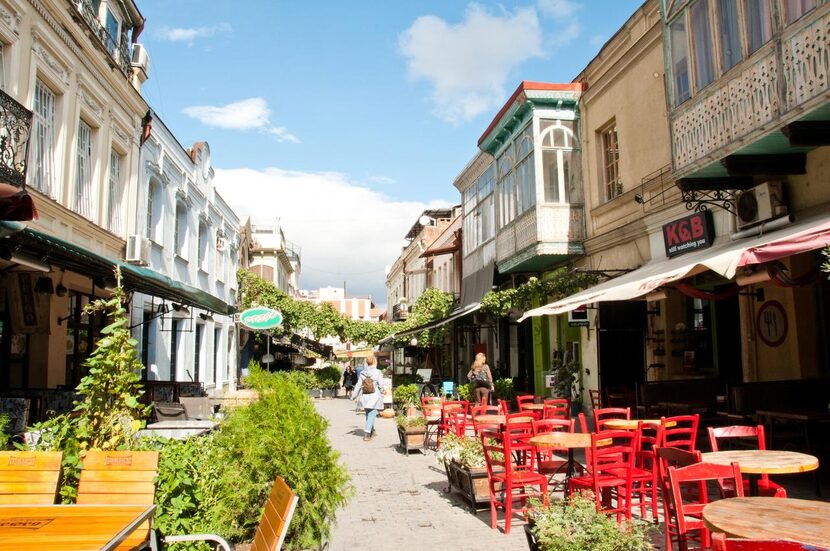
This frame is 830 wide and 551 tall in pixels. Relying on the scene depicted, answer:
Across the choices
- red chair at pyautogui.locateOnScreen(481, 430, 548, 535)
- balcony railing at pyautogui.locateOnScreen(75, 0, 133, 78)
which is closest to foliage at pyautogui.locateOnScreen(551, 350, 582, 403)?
red chair at pyautogui.locateOnScreen(481, 430, 548, 535)

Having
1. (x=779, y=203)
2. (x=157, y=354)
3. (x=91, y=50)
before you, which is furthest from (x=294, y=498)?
(x=157, y=354)

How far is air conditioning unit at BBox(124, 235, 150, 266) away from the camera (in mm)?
13773

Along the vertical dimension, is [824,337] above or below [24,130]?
below

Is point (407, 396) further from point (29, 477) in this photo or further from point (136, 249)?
point (29, 477)

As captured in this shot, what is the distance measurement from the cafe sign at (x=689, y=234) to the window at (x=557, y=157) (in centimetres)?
378

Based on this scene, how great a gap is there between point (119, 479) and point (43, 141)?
8.36 m

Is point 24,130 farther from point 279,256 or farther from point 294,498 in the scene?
point 279,256

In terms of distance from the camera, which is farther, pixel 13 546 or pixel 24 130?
pixel 24 130

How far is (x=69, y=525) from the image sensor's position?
3.39 meters

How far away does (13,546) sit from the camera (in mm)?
3070

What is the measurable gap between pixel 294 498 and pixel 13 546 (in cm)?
140

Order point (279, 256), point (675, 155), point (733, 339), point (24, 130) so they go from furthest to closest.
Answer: point (279, 256) < point (733, 339) < point (675, 155) < point (24, 130)

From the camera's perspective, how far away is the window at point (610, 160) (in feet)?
44.9

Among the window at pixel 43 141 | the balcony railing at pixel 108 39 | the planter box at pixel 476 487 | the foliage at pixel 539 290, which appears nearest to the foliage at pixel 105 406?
the planter box at pixel 476 487
